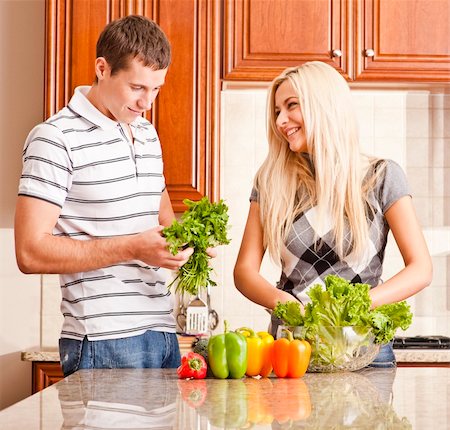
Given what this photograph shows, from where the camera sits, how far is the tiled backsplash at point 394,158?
413cm

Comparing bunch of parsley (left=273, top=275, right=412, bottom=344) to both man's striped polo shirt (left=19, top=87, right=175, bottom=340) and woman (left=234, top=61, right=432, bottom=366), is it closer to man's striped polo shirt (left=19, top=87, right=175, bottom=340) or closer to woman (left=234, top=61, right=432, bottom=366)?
woman (left=234, top=61, right=432, bottom=366)

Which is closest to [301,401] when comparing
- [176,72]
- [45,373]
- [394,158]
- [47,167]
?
[47,167]

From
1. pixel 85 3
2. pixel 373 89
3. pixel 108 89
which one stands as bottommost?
pixel 108 89

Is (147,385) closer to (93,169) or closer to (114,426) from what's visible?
(114,426)

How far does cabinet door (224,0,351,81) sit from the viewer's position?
3.81m

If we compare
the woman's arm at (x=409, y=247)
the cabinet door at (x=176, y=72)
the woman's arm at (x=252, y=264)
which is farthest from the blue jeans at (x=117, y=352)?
the cabinet door at (x=176, y=72)

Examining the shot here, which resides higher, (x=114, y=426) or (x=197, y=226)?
(x=197, y=226)

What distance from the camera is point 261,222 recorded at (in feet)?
8.48

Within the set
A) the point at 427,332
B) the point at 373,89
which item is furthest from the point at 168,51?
the point at 427,332

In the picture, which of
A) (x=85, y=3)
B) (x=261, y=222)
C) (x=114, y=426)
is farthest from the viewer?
(x=85, y=3)

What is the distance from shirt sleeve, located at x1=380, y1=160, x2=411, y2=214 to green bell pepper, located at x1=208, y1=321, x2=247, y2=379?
2.09 feet

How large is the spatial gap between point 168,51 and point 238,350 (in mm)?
902

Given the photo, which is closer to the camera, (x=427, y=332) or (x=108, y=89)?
Result: (x=108, y=89)

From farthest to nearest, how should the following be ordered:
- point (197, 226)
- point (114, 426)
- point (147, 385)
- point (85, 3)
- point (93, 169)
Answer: point (85, 3) → point (93, 169) → point (197, 226) → point (147, 385) → point (114, 426)
